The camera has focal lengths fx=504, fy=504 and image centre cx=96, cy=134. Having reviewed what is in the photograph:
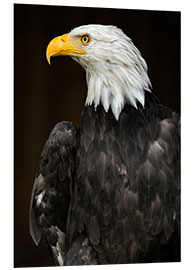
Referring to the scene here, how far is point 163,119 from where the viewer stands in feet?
10.2

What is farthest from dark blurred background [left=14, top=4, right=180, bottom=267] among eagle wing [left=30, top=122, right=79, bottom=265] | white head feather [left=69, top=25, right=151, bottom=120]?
white head feather [left=69, top=25, right=151, bottom=120]

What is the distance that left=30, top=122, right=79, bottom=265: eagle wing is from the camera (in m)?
3.19

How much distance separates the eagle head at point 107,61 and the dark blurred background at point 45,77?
8.2 inches

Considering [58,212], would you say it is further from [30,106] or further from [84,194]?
[30,106]

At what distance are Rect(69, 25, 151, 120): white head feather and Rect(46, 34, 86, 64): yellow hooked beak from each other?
0.13 feet

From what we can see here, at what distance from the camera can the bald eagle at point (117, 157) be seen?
118 inches

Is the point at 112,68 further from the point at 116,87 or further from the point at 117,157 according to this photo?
the point at 117,157

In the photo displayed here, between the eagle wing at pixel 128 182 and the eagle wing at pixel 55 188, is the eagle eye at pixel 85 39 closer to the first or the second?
the eagle wing at pixel 128 182

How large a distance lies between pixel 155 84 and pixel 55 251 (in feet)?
4.27

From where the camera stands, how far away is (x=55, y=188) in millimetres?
3318

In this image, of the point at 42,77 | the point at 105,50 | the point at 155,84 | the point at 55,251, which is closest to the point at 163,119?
the point at 155,84

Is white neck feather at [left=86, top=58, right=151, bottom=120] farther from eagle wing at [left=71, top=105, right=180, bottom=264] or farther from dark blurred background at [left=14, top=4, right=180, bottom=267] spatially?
dark blurred background at [left=14, top=4, right=180, bottom=267]

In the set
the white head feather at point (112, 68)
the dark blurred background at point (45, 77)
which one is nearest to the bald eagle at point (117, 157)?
the white head feather at point (112, 68)

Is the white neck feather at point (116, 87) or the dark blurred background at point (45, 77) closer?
the white neck feather at point (116, 87)
